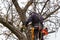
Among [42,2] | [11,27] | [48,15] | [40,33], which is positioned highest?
[42,2]

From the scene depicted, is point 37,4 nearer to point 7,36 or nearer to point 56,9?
point 56,9

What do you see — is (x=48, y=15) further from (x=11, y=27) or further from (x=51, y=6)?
(x=11, y=27)

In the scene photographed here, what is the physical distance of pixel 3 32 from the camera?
7.99 meters

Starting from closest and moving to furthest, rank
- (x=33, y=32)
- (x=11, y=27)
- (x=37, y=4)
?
(x=33, y=32), (x=11, y=27), (x=37, y=4)

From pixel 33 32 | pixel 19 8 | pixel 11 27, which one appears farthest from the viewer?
pixel 19 8

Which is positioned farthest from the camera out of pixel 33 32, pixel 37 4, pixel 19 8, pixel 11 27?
pixel 37 4

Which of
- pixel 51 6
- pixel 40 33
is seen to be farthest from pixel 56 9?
pixel 40 33

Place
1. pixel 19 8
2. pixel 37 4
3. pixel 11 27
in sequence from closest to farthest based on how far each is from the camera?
pixel 11 27 → pixel 19 8 → pixel 37 4

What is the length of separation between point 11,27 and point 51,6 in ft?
10.3

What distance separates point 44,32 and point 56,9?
15.4 ft

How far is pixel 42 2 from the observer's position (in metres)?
7.79

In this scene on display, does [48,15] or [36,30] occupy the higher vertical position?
[48,15]

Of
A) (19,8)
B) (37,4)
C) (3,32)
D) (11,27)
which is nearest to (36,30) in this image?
(11,27)

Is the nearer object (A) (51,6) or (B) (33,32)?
(B) (33,32)
